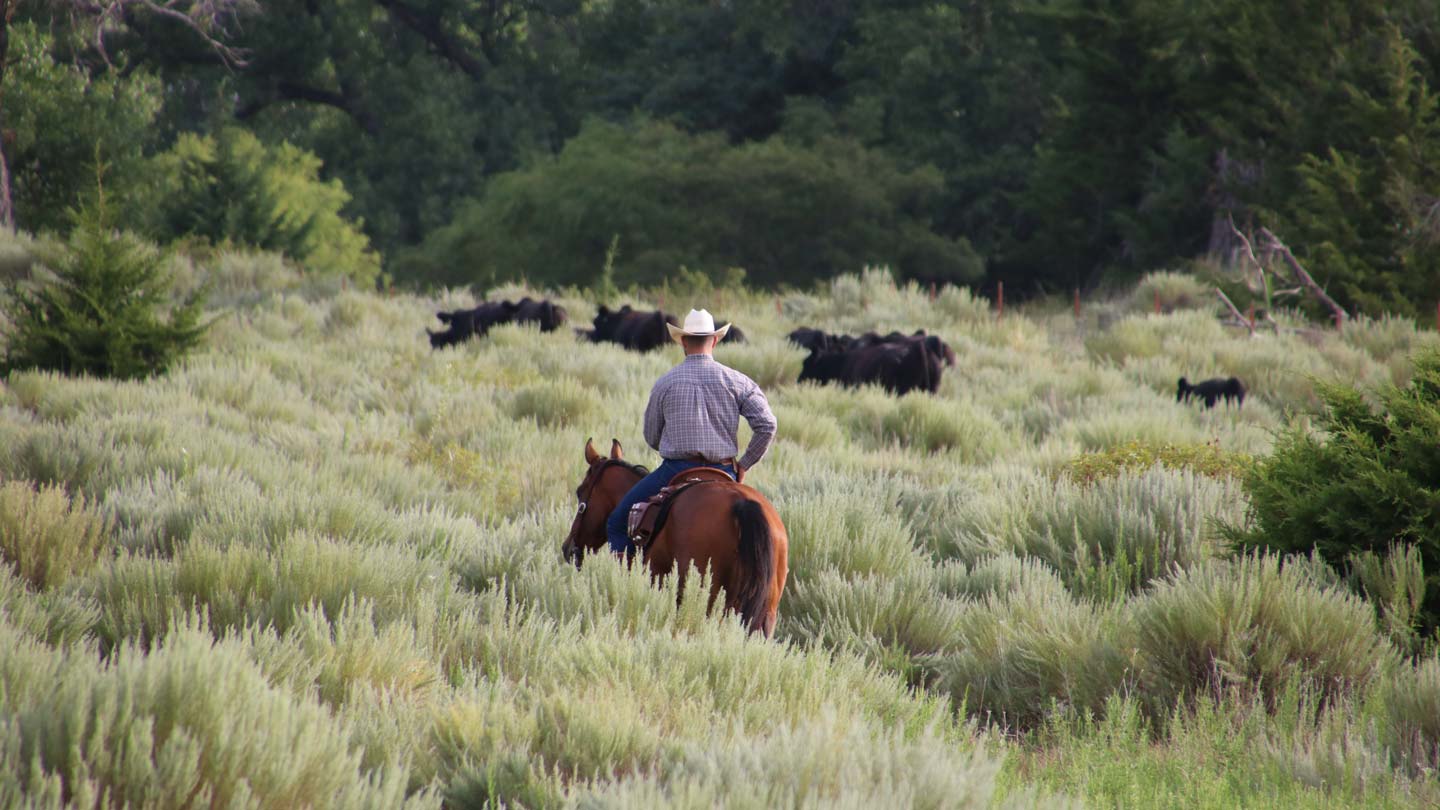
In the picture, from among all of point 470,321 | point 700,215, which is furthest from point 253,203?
point 470,321

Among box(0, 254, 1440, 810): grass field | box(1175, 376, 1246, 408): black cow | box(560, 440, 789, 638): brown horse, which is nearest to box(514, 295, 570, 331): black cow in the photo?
box(0, 254, 1440, 810): grass field

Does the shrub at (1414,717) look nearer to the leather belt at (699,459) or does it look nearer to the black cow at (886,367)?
the leather belt at (699,459)

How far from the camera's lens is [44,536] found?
20.3 ft

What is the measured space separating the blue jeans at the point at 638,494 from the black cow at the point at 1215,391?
957 cm

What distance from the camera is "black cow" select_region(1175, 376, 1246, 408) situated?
546 inches

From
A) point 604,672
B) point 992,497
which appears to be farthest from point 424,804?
point 992,497

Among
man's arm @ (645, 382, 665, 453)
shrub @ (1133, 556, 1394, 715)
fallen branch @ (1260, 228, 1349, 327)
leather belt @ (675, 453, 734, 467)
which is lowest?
shrub @ (1133, 556, 1394, 715)

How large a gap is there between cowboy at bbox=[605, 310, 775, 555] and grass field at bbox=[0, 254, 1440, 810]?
1.40ft

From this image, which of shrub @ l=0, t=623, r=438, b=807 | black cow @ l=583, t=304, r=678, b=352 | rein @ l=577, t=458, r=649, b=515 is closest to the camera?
shrub @ l=0, t=623, r=438, b=807

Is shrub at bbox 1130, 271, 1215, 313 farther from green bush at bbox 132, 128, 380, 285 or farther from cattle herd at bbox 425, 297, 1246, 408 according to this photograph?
green bush at bbox 132, 128, 380, 285

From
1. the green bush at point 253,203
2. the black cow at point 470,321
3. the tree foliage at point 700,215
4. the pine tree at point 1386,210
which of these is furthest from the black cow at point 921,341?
the tree foliage at point 700,215

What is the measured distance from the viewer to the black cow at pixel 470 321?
17.7 metres

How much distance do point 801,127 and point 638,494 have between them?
117 ft

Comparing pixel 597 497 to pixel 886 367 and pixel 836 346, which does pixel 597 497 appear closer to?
pixel 886 367
